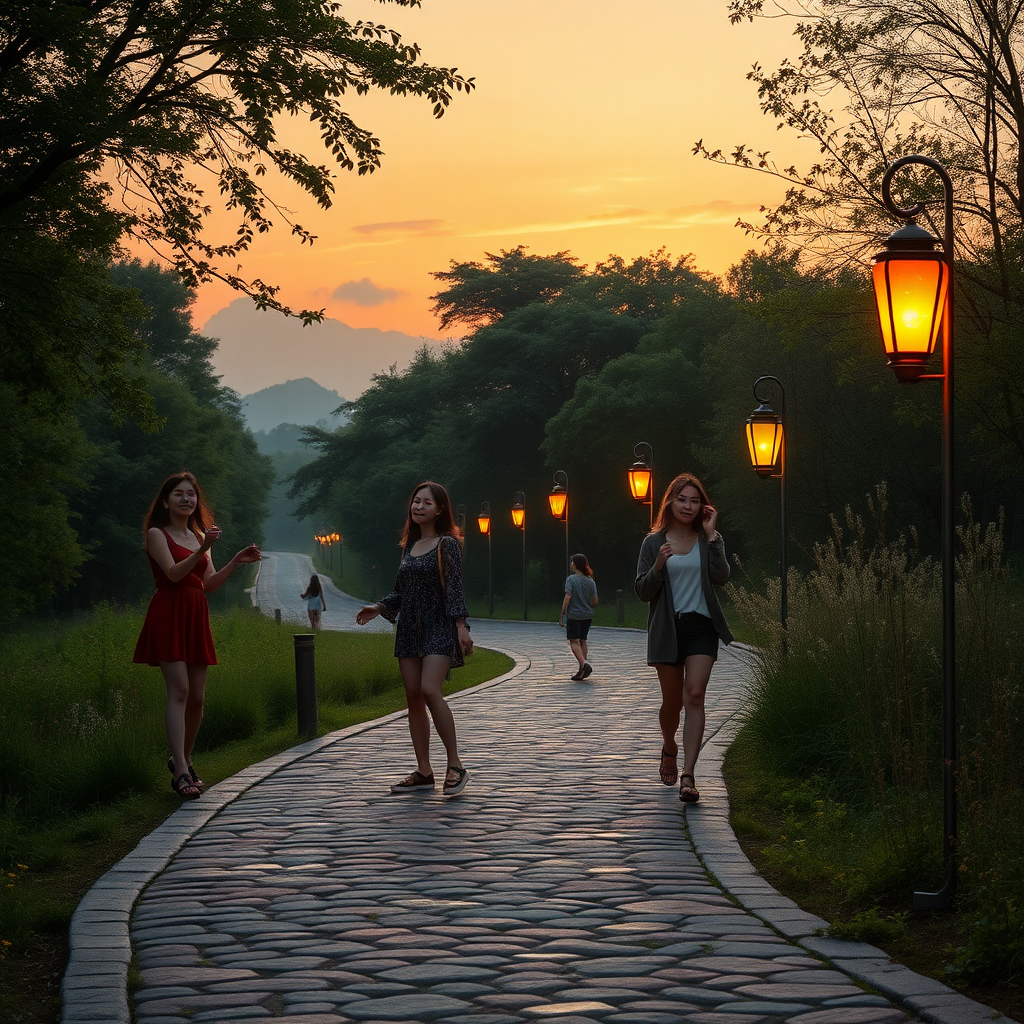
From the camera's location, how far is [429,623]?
844 cm

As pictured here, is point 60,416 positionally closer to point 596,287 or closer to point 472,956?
point 472,956

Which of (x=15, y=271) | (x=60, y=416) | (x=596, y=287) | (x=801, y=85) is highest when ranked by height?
(x=596, y=287)

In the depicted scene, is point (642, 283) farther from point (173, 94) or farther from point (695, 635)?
point (695, 635)

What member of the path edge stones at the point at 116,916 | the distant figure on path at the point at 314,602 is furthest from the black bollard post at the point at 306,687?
the distant figure on path at the point at 314,602

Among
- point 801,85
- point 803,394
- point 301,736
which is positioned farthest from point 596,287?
point 301,736

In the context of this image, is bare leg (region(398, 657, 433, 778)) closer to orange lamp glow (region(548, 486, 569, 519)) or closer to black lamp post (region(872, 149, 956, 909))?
black lamp post (region(872, 149, 956, 909))

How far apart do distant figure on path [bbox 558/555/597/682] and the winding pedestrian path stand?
8.63m

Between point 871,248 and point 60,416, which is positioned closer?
point 60,416

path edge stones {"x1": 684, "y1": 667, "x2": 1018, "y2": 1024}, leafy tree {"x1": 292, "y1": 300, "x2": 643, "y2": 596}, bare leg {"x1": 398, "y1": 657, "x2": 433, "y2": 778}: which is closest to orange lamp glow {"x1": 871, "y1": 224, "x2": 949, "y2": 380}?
path edge stones {"x1": 684, "y1": 667, "x2": 1018, "y2": 1024}

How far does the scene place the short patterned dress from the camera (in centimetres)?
840

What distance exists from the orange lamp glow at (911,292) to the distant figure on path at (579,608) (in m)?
12.1

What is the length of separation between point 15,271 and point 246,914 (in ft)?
40.9

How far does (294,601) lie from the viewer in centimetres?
7206

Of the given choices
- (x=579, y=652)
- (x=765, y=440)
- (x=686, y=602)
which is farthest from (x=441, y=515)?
(x=579, y=652)
